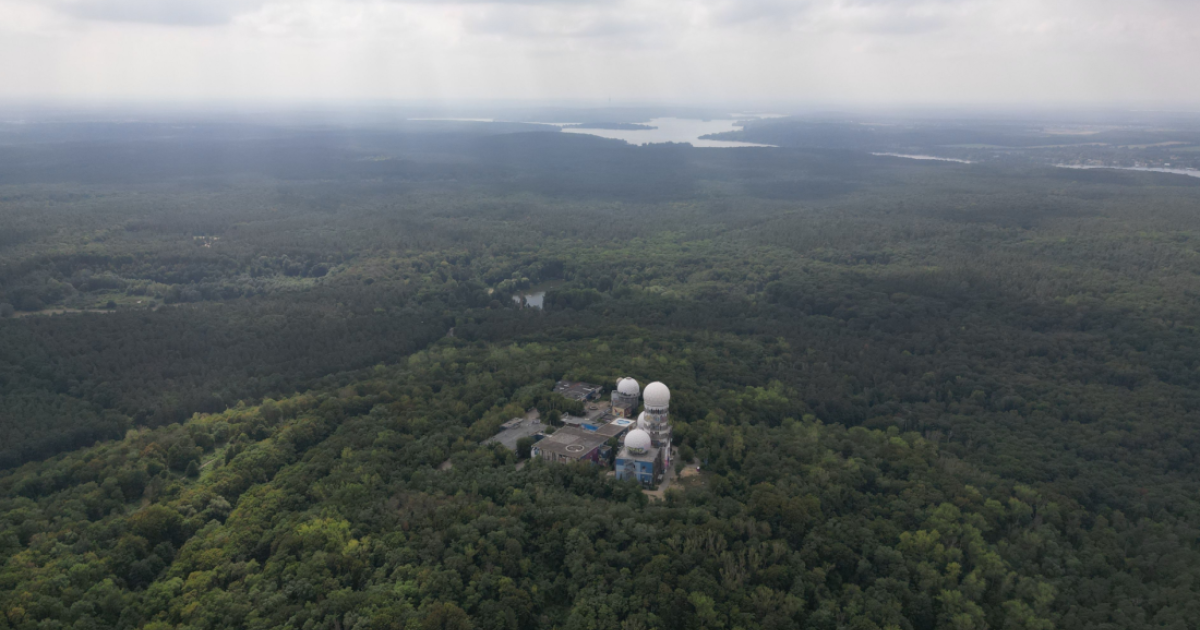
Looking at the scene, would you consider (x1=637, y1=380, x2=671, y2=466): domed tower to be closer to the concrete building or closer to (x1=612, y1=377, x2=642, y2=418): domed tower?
the concrete building

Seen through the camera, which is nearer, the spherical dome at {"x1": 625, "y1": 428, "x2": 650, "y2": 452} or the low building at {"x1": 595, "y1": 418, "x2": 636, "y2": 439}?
the spherical dome at {"x1": 625, "y1": 428, "x2": 650, "y2": 452}

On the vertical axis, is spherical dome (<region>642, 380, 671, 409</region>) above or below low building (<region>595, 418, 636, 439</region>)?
above

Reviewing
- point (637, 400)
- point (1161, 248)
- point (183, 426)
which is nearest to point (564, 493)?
point (637, 400)

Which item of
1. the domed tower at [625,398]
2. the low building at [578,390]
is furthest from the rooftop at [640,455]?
the low building at [578,390]

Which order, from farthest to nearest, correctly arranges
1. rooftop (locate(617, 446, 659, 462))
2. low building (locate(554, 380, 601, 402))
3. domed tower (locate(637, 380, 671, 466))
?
low building (locate(554, 380, 601, 402))
domed tower (locate(637, 380, 671, 466))
rooftop (locate(617, 446, 659, 462))

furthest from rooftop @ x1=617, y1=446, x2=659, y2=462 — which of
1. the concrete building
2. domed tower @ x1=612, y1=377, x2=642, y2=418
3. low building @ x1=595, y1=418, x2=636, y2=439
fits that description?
domed tower @ x1=612, y1=377, x2=642, y2=418

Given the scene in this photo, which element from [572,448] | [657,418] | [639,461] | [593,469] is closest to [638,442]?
[639,461]

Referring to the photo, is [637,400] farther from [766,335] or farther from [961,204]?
[961,204]
